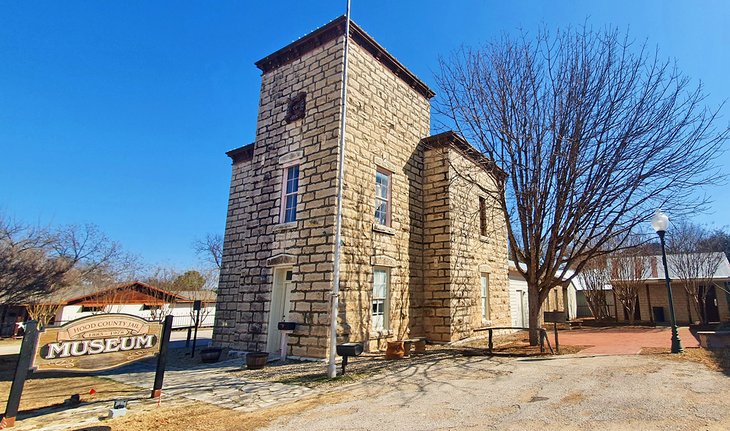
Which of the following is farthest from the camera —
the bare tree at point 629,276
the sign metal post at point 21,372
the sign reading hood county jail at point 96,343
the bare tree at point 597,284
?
the bare tree at point 597,284

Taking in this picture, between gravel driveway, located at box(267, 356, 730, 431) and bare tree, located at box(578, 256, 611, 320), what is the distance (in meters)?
15.7

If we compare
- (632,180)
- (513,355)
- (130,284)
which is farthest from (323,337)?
(130,284)

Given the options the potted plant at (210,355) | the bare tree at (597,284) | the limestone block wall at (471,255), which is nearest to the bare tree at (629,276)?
the bare tree at (597,284)

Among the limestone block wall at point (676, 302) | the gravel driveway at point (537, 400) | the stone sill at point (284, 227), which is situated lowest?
the gravel driveway at point (537, 400)

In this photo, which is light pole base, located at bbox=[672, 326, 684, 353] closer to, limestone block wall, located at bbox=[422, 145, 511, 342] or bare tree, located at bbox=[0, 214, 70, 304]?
limestone block wall, located at bbox=[422, 145, 511, 342]

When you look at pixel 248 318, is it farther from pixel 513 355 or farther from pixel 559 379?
pixel 559 379

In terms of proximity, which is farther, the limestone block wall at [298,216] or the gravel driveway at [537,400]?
the limestone block wall at [298,216]

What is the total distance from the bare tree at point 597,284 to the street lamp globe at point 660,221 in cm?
1377

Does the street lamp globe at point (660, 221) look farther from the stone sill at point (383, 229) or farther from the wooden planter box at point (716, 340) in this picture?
the stone sill at point (383, 229)

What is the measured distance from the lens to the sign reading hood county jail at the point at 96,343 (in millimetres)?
5312

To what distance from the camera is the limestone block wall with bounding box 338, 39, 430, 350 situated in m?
10.2

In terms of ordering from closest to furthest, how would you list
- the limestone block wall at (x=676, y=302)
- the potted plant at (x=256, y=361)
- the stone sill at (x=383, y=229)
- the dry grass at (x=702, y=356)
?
1. the dry grass at (x=702, y=356)
2. the potted plant at (x=256, y=361)
3. the stone sill at (x=383, y=229)
4. the limestone block wall at (x=676, y=302)

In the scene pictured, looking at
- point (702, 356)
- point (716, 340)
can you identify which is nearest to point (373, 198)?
point (702, 356)

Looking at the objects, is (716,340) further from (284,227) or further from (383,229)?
(284,227)
